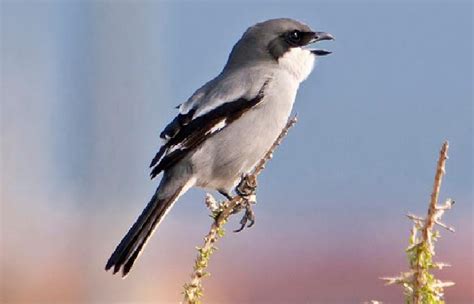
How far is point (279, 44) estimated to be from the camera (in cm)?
274

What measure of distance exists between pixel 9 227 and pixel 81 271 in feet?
1.74

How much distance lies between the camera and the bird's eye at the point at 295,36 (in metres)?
2.73

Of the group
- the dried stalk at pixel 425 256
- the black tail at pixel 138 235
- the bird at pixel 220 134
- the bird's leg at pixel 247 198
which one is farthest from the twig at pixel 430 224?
the bird at pixel 220 134

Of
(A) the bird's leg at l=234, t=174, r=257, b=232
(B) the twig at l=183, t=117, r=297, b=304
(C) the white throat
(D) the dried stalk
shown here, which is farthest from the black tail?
(D) the dried stalk

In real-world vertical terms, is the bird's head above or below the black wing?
above

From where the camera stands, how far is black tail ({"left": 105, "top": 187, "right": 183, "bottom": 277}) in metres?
2.00

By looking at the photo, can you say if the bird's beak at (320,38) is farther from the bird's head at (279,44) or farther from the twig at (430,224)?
the twig at (430,224)

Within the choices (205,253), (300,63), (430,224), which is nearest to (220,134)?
(300,63)

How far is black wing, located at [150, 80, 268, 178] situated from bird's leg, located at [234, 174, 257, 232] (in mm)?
137

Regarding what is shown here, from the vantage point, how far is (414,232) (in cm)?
79

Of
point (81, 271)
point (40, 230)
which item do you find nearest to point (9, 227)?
point (40, 230)

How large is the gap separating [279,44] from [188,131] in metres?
0.50

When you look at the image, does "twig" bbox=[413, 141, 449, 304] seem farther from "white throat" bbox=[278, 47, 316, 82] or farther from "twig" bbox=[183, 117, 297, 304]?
"white throat" bbox=[278, 47, 316, 82]

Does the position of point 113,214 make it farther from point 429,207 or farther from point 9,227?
point 429,207
